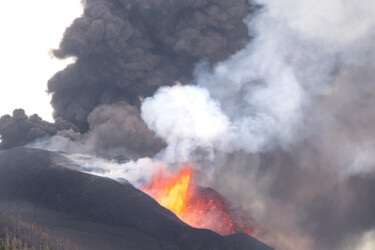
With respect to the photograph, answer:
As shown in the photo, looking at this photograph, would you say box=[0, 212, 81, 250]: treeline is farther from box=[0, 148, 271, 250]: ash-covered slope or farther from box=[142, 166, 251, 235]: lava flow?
box=[142, 166, 251, 235]: lava flow

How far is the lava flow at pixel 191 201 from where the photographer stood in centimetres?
4488

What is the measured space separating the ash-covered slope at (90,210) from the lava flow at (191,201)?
15.4 ft

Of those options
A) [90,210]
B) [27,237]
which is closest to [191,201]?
[90,210]

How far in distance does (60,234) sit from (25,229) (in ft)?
8.44

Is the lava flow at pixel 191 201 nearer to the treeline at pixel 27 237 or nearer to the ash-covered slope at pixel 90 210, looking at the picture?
the ash-covered slope at pixel 90 210

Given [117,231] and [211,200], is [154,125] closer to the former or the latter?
[211,200]

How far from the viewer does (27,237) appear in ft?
107

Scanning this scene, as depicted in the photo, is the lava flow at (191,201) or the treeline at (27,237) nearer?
the treeline at (27,237)

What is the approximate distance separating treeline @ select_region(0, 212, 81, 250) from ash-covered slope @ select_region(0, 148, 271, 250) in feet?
4.09

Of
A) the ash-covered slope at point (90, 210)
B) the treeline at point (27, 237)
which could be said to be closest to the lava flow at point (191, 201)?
the ash-covered slope at point (90, 210)

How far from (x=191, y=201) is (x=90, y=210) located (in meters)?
11.3

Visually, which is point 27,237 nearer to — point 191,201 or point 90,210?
point 90,210

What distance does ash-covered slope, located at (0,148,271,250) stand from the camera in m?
36.4

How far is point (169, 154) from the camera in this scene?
4544cm
